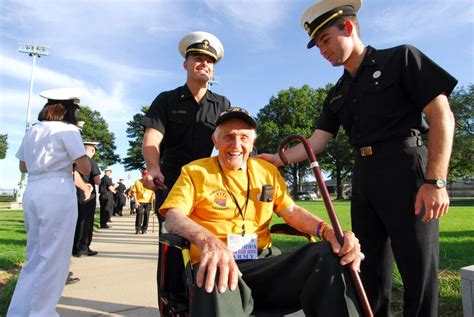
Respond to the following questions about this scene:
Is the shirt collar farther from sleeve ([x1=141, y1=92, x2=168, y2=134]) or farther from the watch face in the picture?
A: sleeve ([x1=141, y1=92, x2=168, y2=134])

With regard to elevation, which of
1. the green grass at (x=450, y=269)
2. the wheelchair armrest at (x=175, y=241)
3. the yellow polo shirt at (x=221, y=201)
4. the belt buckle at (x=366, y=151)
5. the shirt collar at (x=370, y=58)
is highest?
the shirt collar at (x=370, y=58)

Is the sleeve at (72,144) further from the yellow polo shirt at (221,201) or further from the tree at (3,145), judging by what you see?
the tree at (3,145)

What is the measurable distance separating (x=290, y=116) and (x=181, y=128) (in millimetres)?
45833

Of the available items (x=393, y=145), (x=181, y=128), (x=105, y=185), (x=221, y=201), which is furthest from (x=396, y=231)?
(x=105, y=185)

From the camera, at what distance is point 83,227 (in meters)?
6.77

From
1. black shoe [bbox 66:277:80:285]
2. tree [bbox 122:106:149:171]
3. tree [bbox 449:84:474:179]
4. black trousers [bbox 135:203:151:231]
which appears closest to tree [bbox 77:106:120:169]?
tree [bbox 122:106:149:171]

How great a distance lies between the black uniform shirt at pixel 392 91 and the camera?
7.59 ft

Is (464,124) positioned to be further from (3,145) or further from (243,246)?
(3,145)

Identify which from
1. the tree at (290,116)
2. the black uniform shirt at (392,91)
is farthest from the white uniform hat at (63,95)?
the tree at (290,116)

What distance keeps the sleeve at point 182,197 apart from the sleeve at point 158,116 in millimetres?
819

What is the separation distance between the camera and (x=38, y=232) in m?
3.15

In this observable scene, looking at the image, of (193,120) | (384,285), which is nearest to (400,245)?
(384,285)

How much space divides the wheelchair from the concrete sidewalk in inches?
47.3

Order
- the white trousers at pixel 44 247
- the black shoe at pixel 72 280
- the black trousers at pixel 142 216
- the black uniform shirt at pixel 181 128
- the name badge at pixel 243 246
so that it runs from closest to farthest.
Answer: the name badge at pixel 243 246, the white trousers at pixel 44 247, the black uniform shirt at pixel 181 128, the black shoe at pixel 72 280, the black trousers at pixel 142 216
